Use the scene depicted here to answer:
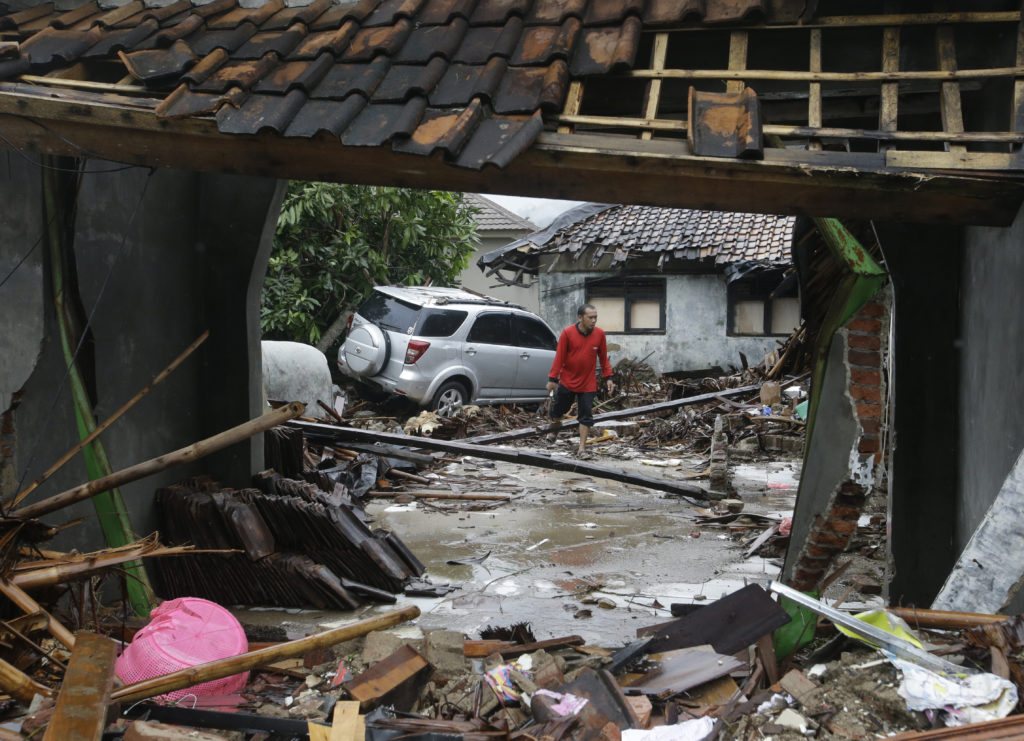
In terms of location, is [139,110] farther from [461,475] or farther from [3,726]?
[461,475]

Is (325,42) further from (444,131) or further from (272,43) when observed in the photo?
(444,131)

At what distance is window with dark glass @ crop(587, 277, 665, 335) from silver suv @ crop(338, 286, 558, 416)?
18.2 feet

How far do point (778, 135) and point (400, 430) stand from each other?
9.67 meters

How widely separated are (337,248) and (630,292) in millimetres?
7938

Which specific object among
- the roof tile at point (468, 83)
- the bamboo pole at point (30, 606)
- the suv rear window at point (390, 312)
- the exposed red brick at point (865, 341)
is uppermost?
the roof tile at point (468, 83)

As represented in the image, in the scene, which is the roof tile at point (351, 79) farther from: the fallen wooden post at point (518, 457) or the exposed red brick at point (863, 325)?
the fallen wooden post at point (518, 457)

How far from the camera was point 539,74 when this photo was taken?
4289mm

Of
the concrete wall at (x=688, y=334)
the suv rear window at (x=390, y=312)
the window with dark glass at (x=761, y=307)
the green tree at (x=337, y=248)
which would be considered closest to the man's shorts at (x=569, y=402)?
the suv rear window at (x=390, y=312)

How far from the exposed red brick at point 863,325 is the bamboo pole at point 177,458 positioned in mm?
3071

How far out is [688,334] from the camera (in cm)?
2100

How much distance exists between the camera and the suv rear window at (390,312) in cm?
1411

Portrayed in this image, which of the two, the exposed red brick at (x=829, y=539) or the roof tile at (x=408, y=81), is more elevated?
the roof tile at (x=408, y=81)

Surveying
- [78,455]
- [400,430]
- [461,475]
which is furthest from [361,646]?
[400,430]

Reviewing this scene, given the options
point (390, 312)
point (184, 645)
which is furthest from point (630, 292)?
point (184, 645)
